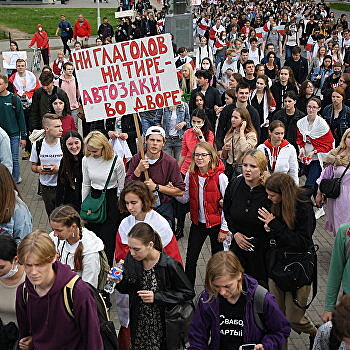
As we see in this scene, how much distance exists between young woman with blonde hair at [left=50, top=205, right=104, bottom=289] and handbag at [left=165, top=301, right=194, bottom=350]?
0.75 meters

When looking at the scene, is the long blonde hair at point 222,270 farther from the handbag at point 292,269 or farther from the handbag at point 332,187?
the handbag at point 332,187

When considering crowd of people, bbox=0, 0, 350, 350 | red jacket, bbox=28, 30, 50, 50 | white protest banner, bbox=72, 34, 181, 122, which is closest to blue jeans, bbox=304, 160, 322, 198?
crowd of people, bbox=0, 0, 350, 350

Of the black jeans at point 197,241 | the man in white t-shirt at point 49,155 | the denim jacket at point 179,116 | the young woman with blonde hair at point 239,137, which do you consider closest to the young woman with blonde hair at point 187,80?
the denim jacket at point 179,116

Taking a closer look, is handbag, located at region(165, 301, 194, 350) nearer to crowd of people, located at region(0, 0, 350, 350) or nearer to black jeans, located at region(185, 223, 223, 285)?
crowd of people, located at region(0, 0, 350, 350)

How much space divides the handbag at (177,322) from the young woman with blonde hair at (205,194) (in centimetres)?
164

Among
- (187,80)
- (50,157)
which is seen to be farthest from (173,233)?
(187,80)

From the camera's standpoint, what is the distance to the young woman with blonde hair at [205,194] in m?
5.80

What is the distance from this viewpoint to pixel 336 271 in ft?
14.1

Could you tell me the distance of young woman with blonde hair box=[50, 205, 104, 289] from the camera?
180 inches

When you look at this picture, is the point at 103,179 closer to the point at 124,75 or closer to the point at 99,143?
the point at 99,143

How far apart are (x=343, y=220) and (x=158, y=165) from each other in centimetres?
204

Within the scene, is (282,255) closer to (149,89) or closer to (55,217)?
(55,217)

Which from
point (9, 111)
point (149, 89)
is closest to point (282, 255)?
point (149, 89)

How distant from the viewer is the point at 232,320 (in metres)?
3.74
